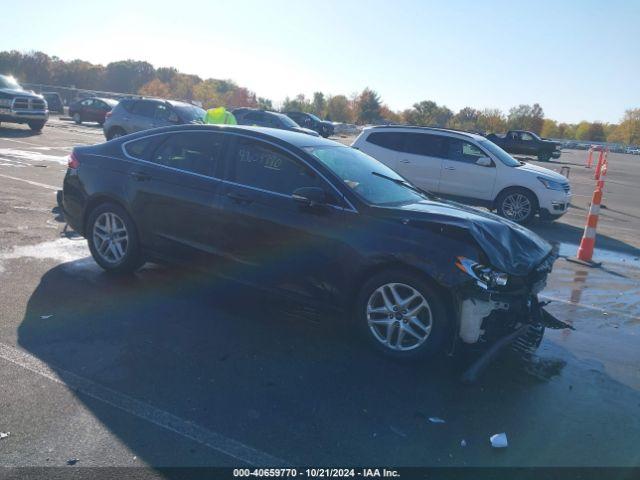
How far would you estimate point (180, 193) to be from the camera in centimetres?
577

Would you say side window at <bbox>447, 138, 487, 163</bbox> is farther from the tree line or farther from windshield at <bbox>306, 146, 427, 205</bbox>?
the tree line

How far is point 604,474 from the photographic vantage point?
3402 mm

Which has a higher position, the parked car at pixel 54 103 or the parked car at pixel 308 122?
the parked car at pixel 308 122

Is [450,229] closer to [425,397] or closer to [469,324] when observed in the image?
[469,324]

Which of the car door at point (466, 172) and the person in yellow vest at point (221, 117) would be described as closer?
the person in yellow vest at point (221, 117)

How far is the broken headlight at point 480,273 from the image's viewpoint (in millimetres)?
4426

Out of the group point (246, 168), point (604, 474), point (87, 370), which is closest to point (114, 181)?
point (246, 168)

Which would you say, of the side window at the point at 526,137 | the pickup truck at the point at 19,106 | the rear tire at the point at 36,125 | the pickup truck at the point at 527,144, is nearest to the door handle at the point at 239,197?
the pickup truck at the point at 19,106

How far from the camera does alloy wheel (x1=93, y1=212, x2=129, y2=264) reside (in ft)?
20.2

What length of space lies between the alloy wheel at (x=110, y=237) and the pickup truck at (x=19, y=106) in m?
19.6

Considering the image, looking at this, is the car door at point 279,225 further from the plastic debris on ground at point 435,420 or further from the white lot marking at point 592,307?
the white lot marking at point 592,307

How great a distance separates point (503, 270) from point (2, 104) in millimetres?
23217

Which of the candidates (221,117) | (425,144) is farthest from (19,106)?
(425,144)

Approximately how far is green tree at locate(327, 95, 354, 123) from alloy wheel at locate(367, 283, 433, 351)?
272 ft
